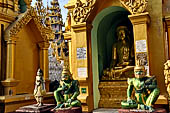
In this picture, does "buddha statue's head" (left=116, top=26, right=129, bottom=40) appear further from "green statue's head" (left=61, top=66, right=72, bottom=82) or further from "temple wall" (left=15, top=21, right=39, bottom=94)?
"temple wall" (left=15, top=21, right=39, bottom=94)

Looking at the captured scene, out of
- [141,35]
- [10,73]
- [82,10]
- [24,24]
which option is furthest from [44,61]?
[141,35]

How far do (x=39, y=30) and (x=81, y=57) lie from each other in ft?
14.0

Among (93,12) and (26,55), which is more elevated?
(93,12)

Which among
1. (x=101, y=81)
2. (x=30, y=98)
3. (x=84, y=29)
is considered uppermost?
(x=84, y=29)

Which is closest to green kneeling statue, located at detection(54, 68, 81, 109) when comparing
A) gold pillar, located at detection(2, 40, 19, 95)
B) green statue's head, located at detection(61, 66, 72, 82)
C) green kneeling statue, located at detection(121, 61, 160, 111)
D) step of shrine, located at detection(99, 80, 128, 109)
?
green statue's head, located at detection(61, 66, 72, 82)

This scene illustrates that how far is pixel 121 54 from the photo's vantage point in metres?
8.10

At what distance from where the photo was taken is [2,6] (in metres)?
9.54

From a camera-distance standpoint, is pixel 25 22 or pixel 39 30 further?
pixel 39 30

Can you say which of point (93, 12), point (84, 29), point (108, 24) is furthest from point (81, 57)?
point (108, 24)

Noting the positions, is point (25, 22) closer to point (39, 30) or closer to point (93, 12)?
point (39, 30)

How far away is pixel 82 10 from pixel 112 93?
123 inches

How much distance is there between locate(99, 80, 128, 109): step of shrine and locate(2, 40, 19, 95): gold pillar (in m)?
3.79

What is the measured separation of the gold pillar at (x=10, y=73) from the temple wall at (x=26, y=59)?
50 centimetres

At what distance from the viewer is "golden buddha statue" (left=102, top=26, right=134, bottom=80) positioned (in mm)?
7734
